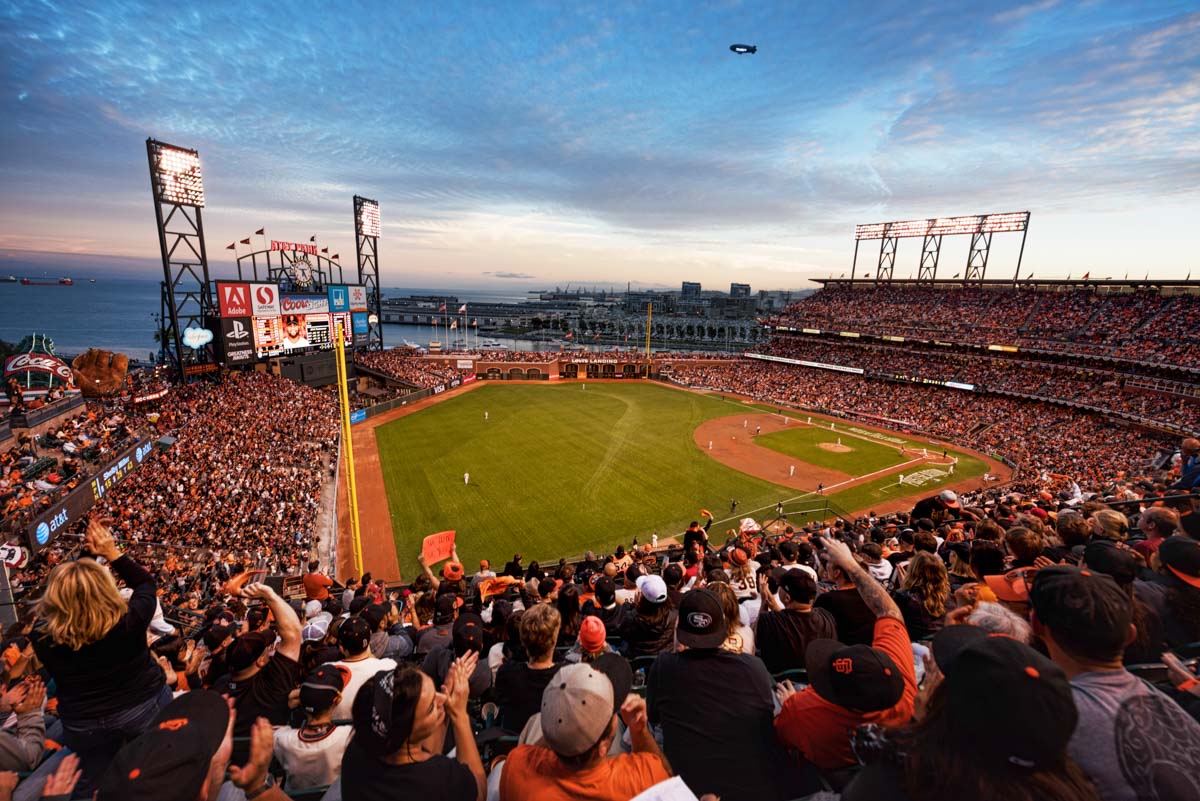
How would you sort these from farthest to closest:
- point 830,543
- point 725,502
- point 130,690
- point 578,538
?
point 725,502 < point 578,538 < point 830,543 < point 130,690

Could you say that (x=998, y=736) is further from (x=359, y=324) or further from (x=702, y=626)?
(x=359, y=324)

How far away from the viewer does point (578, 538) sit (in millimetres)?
23859

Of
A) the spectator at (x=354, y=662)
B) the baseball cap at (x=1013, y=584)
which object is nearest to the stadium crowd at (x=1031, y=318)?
the baseball cap at (x=1013, y=584)

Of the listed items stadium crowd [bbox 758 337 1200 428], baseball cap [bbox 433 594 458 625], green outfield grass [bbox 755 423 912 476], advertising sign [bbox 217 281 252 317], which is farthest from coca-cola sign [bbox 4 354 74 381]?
stadium crowd [bbox 758 337 1200 428]

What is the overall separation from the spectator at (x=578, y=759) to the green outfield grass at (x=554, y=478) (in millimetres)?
20176

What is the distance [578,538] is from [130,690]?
68.0ft

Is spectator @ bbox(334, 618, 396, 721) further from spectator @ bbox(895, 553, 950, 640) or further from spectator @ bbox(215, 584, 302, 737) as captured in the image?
spectator @ bbox(895, 553, 950, 640)

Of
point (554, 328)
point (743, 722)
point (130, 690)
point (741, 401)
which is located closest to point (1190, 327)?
point (741, 401)

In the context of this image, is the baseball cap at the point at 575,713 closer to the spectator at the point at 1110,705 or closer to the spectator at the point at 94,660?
the spectator at the point at 1110,705

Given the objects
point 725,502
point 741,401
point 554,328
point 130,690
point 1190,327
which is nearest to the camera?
point 130,690

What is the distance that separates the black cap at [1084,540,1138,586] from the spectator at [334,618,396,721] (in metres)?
5.94

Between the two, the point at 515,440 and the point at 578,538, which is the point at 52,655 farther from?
the point at 515,440

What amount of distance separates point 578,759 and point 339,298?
5177cm

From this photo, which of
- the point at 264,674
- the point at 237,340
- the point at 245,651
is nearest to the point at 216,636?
the point at 245,651
